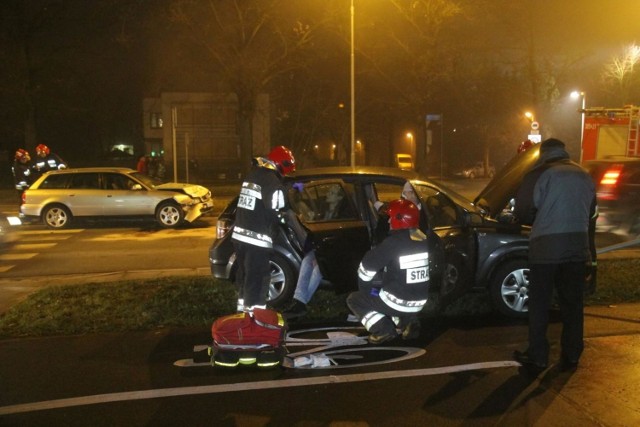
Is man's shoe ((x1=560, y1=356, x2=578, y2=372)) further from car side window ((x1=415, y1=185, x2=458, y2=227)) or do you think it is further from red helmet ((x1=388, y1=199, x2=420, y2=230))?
car side window ((x1=415, y1=185, x2=458, y2=227))

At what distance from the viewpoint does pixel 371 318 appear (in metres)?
5.74

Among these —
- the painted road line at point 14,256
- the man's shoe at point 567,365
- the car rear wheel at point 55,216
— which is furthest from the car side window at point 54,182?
the man's shoe at point 567,365

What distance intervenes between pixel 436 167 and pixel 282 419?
52.9 m

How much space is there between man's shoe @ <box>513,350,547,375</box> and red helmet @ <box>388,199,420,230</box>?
140cm

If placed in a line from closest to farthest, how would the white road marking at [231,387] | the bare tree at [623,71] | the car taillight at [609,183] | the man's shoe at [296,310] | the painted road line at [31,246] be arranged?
the white road marking at [231,387] → the man's shoe at [296,310] → the car taillight at [609,183] → the painted road line at [31,246] → the bare tree at [623,71]

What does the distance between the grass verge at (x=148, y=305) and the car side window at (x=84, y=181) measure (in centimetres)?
831

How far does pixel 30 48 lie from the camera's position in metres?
34.7

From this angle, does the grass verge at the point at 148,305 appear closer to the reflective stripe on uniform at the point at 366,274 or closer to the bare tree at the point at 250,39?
the reflective stripe on uniform at the point at 366,274

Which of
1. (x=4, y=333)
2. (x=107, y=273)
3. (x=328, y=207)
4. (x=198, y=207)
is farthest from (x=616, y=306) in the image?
(x=198, y=207)

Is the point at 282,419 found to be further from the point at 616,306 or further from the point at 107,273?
the point at 107,273

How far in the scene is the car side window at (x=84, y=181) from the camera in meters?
16.5

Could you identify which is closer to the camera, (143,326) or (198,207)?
(143,326)

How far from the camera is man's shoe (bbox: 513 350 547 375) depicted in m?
5.14

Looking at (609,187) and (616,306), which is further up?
(609,187)
